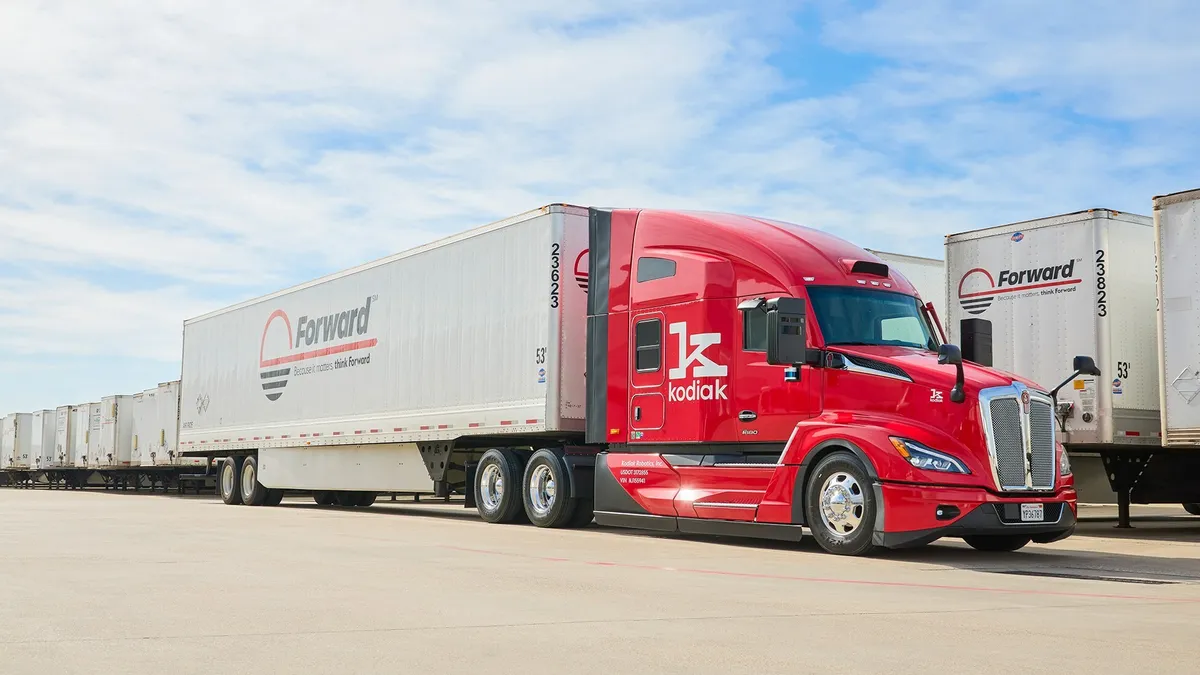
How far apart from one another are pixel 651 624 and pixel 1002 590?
130 inches

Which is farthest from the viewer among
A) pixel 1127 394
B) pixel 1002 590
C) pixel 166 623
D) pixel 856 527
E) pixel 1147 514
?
pixel 1147 514

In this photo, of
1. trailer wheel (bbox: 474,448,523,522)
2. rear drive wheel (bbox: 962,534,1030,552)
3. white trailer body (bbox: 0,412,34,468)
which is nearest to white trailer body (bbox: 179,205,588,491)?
trailer wheel (bbox: 474,448,523,522)

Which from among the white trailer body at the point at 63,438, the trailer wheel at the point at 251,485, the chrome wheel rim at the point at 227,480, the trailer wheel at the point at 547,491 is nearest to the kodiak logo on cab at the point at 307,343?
the trailer wheel at the point at 251,485

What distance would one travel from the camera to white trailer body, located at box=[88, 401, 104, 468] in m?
45.2

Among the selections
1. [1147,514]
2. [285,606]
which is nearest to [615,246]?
[285,606]

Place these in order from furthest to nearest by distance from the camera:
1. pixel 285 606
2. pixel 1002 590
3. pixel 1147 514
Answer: pixel 1147 514 < pixel 1002 590 < pixel 285 606

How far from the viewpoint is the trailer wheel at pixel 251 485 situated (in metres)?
25.9

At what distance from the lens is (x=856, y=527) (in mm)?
11547

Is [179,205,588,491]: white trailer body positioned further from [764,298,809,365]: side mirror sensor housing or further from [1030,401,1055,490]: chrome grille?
[1030,401,1055,490]: chrome grille

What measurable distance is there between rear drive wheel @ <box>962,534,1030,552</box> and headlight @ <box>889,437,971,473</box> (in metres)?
1.53

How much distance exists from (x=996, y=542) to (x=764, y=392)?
108 inches

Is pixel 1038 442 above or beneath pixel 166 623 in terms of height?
above

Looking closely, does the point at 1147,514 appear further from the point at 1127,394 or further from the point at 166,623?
the point at 166,623

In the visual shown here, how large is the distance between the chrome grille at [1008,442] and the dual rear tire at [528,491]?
6.13 metres
